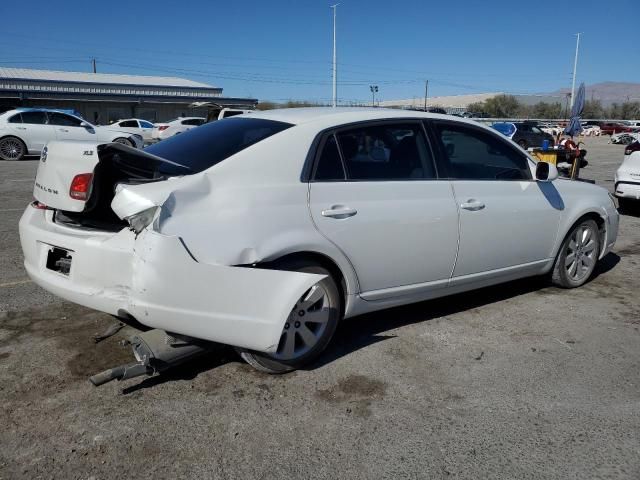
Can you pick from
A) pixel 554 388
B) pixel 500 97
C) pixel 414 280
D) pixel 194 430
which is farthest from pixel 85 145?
pixel 500 97

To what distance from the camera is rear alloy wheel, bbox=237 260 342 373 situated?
136 inches

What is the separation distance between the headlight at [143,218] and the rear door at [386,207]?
37.7 inches

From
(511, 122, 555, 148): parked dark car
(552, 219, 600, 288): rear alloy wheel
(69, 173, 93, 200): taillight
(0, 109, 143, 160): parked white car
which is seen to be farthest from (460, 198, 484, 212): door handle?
(511, 122, 555, 148): parked dark car

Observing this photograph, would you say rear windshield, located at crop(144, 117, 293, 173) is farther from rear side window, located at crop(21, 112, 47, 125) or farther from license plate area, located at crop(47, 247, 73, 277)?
rear side window, located at crop(21, 112, 47, 125)

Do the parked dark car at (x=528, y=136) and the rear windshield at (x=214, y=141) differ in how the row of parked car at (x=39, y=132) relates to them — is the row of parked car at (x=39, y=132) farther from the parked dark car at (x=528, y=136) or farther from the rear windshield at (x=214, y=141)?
the parked dark car at (x=528, y=136)

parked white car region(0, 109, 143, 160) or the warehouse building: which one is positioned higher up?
the warehouse building

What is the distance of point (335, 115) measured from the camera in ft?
12.8

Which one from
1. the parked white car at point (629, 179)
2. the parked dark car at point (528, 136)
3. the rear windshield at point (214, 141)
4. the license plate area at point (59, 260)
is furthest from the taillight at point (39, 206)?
the parked dark car at point (528, 136)

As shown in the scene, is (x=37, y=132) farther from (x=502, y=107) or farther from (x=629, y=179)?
(x=502, y=107)

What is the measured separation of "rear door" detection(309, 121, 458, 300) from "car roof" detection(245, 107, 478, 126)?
68 millimetres

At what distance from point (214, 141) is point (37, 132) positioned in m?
16.2

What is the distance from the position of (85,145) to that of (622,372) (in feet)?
11.9

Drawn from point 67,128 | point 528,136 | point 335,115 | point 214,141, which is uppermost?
point 335,115

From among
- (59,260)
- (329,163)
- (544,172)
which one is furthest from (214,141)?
(544,172)
